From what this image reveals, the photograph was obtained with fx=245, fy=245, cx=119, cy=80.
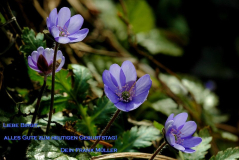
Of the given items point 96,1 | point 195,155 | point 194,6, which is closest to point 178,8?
point 194,6

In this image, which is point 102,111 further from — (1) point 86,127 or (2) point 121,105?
(2) point 121,105

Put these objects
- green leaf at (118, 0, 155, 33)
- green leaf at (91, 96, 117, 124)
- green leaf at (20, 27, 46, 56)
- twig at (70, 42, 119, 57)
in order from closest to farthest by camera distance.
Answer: green leaf at (20, 27, 46, 56), green leaf at (91, 96, 117, 124), twig at (70, 42, 119, 57), green leaf at (118, 0, 155, 33)

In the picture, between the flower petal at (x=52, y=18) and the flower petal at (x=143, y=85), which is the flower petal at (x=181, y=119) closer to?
the flower petal at (x=143, y=85)

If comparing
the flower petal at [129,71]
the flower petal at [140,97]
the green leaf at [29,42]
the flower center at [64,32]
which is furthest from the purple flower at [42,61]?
the flower petal at [140,97]

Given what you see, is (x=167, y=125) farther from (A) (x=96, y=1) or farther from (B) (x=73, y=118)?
(A) (x=96, y=1)

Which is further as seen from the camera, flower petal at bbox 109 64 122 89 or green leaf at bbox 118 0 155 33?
green leaf at bbox 118 0 155 33

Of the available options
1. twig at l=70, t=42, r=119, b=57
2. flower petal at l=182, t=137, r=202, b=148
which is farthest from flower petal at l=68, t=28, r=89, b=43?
twig at l=70, t=42, r=119, b=57

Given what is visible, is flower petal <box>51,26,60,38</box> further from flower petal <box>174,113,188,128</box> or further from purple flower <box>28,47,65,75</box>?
flower petal <box>174,113,188,128</box>
